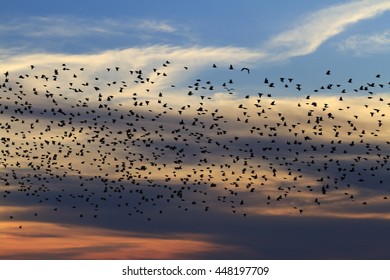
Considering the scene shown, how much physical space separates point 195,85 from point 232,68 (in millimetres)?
7732

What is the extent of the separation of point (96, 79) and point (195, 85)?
991 centimetres

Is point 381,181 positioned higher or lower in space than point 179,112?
lower

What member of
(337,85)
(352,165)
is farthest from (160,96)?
(352,165)

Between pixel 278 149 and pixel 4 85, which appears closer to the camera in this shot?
pixel 4 85

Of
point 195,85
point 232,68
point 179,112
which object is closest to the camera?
point 232,68

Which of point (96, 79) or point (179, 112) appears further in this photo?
point (179, 112)

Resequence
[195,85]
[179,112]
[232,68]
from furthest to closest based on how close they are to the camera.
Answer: [179,112]
[195,85]
[232,68]

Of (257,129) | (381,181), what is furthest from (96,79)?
(381,181)

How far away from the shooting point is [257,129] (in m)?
118

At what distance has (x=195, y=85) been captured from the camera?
352 ft

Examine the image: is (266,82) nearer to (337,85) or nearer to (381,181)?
(337,85)

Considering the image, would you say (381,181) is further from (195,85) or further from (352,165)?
(195,85)

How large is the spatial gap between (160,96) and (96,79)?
707cm

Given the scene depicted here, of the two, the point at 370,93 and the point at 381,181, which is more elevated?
the point at 370,93
